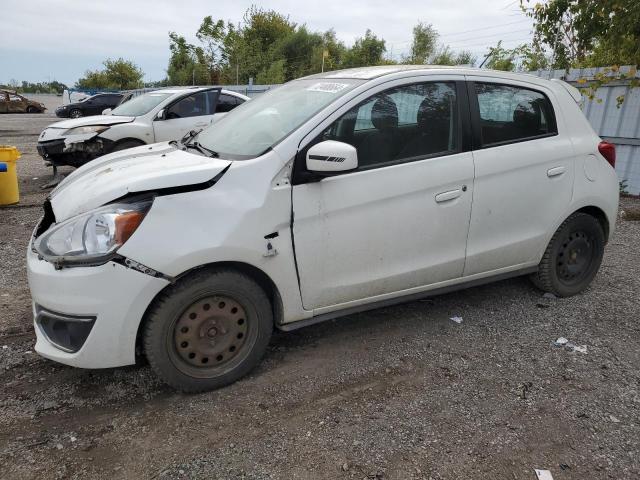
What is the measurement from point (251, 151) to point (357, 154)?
64 cm

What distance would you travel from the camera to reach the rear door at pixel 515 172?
3.43m

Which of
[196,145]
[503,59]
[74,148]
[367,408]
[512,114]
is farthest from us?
[503,59]

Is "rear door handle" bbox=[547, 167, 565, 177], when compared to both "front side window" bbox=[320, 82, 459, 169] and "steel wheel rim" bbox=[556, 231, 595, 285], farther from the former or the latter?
"front side window" bbox=[320, 82, 459, 169]

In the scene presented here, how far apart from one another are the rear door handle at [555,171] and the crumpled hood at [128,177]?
2.42 metres

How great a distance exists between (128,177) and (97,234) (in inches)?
16.3

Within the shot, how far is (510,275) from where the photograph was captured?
381 centimetres

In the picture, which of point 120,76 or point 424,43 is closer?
point 424,43

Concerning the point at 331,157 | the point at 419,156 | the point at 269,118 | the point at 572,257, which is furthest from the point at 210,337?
the point at 572,257

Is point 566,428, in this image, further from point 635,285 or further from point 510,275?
point 635,285

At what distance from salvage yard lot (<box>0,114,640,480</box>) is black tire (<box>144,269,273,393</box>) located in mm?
143

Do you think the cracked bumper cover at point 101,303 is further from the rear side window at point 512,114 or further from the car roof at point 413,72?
the rear side window at point 512,114

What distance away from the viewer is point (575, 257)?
13.6 feet

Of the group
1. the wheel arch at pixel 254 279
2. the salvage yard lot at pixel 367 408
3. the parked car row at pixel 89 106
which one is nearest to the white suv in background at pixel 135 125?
the salvage yard lot at pixel 367 408

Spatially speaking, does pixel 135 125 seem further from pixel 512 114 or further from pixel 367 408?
pixel 367 408
